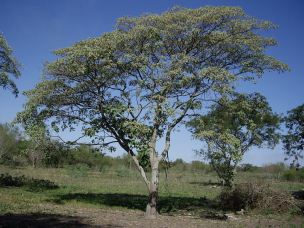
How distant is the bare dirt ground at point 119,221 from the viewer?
14.6 metres

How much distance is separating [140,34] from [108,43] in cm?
147

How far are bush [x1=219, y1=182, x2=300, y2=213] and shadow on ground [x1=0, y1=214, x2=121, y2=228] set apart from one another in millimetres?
9464

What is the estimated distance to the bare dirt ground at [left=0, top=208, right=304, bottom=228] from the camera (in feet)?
48.0

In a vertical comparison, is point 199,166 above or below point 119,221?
above

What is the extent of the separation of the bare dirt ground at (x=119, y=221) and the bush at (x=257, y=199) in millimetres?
2005

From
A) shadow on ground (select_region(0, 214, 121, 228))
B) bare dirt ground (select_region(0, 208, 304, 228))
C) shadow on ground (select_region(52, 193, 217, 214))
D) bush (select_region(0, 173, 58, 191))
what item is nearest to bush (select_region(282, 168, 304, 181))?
shadow on ground (select_region(52, 193, 217, 214))

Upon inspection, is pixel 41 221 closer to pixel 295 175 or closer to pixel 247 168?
pixel 295 175

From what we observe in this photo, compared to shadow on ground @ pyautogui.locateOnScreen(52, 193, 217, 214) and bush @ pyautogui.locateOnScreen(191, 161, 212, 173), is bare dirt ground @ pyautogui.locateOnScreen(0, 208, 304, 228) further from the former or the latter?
bush @ pyautogui.locateOnScreen(191, 161, 212, 173)

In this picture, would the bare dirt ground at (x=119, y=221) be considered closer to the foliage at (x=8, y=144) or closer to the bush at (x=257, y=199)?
the bush at (x=257, y=199)

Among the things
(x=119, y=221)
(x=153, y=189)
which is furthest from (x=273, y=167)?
(x=119, y=221)

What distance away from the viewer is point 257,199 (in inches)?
834

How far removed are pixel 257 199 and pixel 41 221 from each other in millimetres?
11569

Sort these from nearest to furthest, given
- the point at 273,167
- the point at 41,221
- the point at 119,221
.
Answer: the point at 41,221 → the point at 119,221 → the point at 273,167

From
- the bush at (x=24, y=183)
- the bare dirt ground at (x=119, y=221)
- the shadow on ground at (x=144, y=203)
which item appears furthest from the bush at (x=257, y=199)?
the bush at (x=24, y=183)
